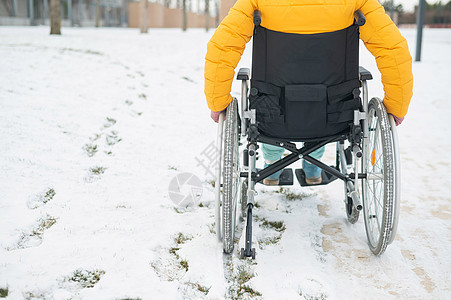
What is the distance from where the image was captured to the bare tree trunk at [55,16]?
39.4 feet

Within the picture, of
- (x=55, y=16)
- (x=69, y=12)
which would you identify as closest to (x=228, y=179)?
(x=55, y=16)

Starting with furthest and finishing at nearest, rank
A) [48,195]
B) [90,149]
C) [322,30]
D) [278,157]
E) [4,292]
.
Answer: [90,149], [48,195], [278,157], [322,30], [4,292]

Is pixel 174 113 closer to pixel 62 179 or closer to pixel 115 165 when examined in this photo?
pixel 115 165

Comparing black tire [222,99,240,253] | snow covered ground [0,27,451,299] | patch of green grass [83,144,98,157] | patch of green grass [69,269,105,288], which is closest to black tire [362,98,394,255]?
snow covered ground [0,27,451,299]

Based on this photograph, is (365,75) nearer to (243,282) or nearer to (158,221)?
(243,282)

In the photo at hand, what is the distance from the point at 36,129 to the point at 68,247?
7.43ft

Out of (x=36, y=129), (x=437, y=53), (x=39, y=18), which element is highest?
(x=39, y=18)

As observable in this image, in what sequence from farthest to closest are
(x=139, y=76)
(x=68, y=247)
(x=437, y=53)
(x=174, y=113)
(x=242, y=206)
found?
(x=437, y=53) → (x=139, y=76) → (x=174, y=113) → (x=242, y=206) → (x=68, y=247)

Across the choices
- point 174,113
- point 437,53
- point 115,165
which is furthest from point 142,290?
point 437,53

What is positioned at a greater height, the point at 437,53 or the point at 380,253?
the point at 437,53

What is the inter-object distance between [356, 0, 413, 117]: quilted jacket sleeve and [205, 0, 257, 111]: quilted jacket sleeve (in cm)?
52

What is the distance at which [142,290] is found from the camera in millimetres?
1836

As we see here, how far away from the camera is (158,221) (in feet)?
8.35

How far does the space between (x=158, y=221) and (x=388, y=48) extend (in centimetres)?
159
